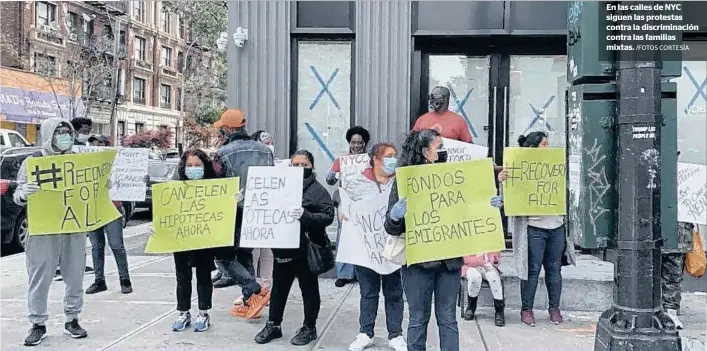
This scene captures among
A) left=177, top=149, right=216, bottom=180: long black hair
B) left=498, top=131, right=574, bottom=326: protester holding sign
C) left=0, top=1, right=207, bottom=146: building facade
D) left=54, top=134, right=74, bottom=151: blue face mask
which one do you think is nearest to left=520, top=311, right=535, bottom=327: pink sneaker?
left=498, top=131, right=574, bottom=326: protester holding sign

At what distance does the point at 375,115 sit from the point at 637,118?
16.0ft

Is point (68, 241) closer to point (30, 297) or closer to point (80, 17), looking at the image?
point (30, 297)

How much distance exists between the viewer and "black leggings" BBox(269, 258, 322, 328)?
575 cm

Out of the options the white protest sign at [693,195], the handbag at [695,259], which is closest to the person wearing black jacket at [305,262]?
the white protest sign at [693,195]

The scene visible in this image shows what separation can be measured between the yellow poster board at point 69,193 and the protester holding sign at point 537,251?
145 inches

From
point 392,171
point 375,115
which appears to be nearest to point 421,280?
point 392,171

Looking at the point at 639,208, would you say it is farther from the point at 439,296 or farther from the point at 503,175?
the point at 503,175

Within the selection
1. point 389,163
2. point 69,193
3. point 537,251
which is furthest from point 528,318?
point 69,193

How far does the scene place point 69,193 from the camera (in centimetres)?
581

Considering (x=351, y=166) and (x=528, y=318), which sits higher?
(x=351, y=166)

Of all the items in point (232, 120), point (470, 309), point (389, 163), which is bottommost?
point (470, 309)

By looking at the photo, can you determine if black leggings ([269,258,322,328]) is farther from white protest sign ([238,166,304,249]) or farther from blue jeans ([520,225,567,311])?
blue jeans ([520,225,567,311])

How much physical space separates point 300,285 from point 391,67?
3.71 metres

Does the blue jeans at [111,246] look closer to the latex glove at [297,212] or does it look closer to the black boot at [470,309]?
the latex glove at [297,212]
